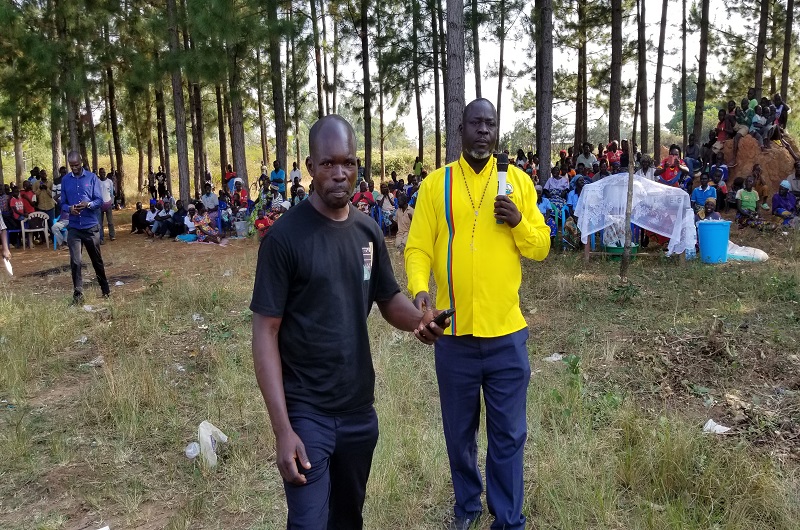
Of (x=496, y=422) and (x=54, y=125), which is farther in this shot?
(x=54, y=125)

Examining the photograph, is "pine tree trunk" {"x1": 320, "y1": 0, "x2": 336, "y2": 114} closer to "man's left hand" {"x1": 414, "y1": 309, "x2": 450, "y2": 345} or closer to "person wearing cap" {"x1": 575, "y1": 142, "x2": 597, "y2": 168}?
"person wearing cap" {"x1": 575, "y1": 142, "x2": 597, "y2": 168}

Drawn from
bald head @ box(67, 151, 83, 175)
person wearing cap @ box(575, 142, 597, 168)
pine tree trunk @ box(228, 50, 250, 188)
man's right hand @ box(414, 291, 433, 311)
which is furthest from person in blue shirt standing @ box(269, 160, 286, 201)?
man's right hand @ box(414, 291, 433, 311)

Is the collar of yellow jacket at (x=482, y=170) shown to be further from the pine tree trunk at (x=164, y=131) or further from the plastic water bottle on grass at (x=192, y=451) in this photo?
the pine tree trunk at (x=164, y=131)

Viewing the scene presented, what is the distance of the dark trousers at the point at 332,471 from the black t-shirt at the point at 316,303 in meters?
0.05

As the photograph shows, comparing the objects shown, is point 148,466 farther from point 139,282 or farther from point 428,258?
point 139,282

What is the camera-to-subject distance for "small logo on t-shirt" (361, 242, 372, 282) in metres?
2.15

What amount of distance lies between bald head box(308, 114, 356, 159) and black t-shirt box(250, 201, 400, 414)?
0.61 feet

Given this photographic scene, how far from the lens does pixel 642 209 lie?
9.09 metres

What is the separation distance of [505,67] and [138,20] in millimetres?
10880

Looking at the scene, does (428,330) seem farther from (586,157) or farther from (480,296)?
(586,157)

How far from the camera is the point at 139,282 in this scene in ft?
31.6

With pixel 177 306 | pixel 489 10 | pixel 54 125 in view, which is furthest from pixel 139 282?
pixel 489 10

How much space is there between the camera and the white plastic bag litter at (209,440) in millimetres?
3674

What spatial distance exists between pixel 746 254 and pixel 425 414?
6.98 metres
